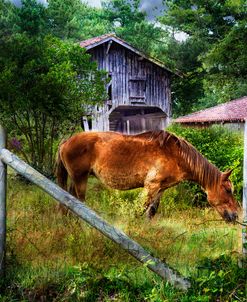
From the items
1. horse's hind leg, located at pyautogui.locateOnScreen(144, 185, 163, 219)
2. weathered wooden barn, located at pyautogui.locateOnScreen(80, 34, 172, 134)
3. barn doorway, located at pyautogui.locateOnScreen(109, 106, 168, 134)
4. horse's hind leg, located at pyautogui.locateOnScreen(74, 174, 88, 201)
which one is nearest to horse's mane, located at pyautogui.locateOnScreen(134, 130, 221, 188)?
horse's hind leg, located at pyautogui.locateOnScreen(144, 185, 163, 219)

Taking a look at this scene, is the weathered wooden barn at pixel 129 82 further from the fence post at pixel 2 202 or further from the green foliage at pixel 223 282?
the green foliage at pixel 223 282

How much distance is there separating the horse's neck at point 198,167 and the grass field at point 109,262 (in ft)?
2.25

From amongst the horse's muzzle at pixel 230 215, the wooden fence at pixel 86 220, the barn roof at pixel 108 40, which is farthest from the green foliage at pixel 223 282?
the barn roof at pixel 108 40

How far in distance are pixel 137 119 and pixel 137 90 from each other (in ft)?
9.99

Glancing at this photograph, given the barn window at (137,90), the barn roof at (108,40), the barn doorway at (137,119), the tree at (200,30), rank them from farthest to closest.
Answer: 1. the barn doorway at (137,119)
2. the tree at (200,30)
3. the barn window at (137,90)
4. the barn roof at (108,40)

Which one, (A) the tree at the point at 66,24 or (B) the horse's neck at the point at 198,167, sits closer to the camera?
(B) the horse's neck at the point at 198,167

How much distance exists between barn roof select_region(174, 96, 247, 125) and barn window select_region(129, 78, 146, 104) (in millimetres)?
3022

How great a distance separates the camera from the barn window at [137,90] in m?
27.7

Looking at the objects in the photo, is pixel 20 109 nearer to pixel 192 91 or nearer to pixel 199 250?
pixel 199 250

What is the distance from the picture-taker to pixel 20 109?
1195 centimetres

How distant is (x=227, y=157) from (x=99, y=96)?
5298mm

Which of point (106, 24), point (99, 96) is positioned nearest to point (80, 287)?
point (99, 96)

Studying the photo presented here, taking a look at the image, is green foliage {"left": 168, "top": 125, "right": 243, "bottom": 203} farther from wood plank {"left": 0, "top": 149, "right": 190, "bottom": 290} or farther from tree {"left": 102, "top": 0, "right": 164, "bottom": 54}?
tree {"left": 102, "top": 0, "right": 164, "bottom": 54}

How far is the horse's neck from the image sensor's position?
6.79 m
